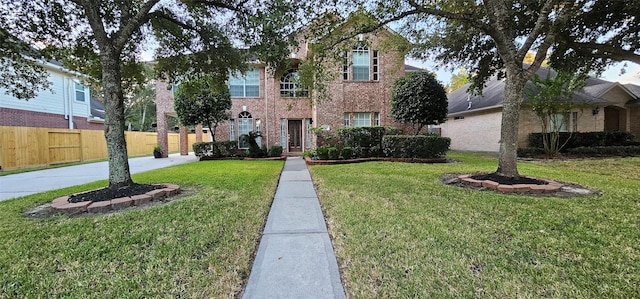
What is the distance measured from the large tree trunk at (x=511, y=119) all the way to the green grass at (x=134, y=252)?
5.06 metres

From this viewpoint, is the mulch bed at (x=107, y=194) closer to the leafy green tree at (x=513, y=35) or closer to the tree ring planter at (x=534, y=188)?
the leafy green tree at (x=513, y=35)

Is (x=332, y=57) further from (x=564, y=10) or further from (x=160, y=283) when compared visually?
(x=160, y=283)

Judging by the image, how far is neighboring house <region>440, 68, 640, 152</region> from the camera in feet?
45.5

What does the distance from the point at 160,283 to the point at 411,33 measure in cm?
811

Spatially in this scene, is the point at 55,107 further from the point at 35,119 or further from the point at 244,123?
the point at 244,123

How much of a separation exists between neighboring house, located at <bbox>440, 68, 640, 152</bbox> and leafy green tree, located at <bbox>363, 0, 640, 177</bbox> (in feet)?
16.4

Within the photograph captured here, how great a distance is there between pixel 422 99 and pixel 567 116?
8.40 m

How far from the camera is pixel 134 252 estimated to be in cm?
256

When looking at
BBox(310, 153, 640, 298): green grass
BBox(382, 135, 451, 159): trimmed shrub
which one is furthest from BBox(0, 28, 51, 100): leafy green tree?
BBox(382, 135, 451, 159): trimmed shrub

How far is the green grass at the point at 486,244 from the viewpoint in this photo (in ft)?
6.38

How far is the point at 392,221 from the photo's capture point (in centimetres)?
334

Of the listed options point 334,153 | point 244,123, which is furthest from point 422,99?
point 244,123

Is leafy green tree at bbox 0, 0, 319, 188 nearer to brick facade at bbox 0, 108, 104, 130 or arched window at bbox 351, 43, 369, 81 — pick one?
arched window at bbox 351, 43, 369, 81

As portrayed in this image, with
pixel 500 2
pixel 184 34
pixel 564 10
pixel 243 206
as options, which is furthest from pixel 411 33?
pixel 243 206
